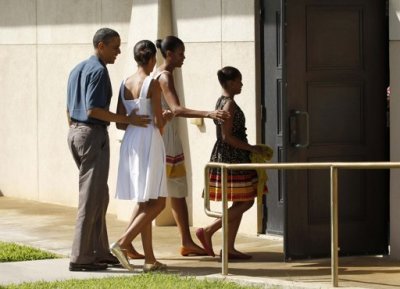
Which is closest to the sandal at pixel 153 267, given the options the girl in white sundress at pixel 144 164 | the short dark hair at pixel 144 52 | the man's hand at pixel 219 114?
the girl in white sundress at pixel 144 164

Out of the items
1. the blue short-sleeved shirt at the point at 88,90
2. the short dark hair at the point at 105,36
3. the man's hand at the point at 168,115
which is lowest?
the man's hand at the point at 168,115

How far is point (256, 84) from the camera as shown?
1303 centimetres

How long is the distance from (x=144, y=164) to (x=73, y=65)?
5309mm

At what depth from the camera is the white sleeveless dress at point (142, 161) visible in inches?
417

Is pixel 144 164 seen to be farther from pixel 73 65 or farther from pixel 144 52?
pixel 73 65

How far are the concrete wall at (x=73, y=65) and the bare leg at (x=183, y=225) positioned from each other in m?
1.46

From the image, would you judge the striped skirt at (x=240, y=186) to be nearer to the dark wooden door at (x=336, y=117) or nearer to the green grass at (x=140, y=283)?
the dark wooden door at (x=336, y=117)

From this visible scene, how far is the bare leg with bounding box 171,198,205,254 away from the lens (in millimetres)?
11719

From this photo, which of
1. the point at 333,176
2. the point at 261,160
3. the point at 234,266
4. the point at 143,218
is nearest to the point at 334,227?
the point at 333,176

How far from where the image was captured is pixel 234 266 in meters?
11.1

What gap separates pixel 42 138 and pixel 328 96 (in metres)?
5.81

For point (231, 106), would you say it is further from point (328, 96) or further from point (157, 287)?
point (157, 287)

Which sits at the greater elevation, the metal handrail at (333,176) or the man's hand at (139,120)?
the man's hand at (139,120)

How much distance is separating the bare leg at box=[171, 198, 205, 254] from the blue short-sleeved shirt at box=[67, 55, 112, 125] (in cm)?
138
